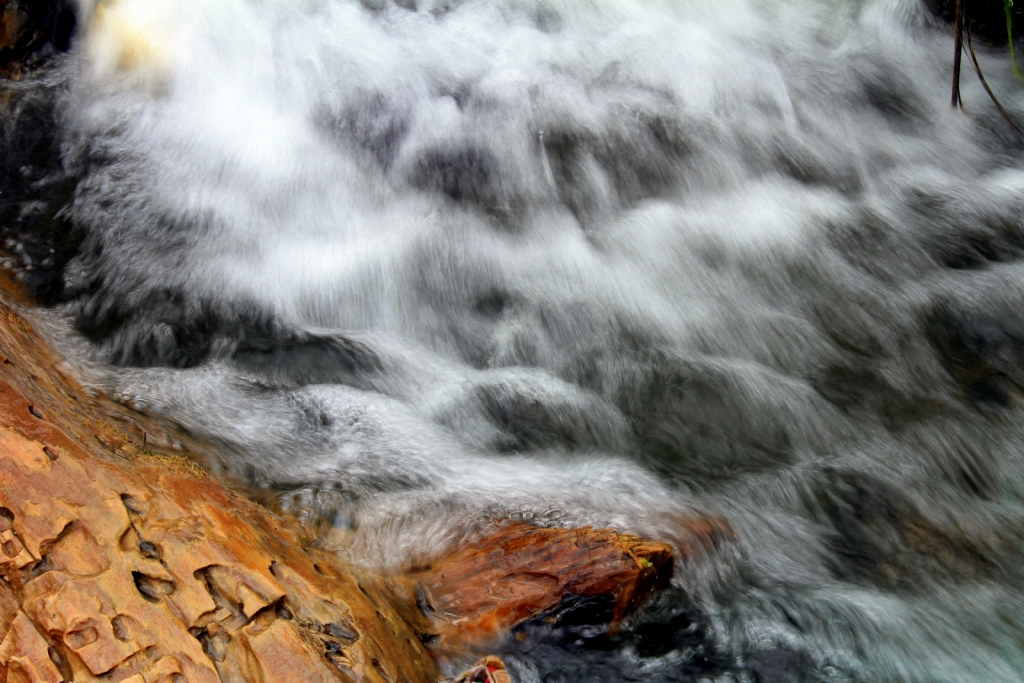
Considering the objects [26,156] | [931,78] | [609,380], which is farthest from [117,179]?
[931,78]

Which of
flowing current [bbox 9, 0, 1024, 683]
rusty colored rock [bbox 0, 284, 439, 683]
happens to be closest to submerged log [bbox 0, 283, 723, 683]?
rusty colored rock [bbox 0, 284, 439, 683]

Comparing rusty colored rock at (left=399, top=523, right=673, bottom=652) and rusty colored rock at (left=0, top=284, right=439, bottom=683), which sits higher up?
rusty colored rock at (left=0, top=284, right=439, bottom=683)

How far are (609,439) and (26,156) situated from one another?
128 inches

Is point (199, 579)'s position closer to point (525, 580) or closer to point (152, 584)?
point (152, 584)

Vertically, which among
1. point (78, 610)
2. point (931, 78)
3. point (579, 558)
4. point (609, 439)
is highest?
point (931, 78)

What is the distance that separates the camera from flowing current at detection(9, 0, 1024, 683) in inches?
102

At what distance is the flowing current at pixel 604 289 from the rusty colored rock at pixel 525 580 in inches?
4.0

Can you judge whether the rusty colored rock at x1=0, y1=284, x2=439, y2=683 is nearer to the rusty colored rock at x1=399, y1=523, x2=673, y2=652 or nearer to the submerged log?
the submerged log

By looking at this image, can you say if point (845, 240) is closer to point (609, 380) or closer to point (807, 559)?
point (609, 380)

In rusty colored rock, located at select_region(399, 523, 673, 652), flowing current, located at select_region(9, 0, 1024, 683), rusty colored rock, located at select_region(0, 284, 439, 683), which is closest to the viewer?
rusty colored rock, located at select_region(0, 284, 439, 683)

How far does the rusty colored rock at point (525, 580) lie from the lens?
7.41 ft

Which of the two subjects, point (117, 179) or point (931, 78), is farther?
point (931, 78)

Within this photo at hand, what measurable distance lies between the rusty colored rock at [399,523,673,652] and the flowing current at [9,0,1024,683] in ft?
0.33

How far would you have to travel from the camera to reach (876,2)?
18.7ft
